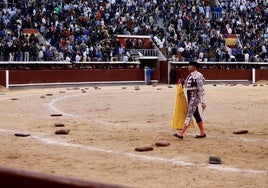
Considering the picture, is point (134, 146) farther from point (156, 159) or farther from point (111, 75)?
point (111, 75)

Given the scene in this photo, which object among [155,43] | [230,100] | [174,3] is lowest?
[230,100]

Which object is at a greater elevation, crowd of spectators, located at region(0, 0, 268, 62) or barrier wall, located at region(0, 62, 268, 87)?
crowd of spectators, located at region(0, 0, 268, 62)

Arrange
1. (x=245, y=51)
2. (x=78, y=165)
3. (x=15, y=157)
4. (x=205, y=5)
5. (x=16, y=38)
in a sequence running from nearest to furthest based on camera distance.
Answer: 1. (x=78, y=165)
2. (x=15, y=157)
3. (x=16, y=38)
4. (x=245, y=51)
5. (x=205, y=5)

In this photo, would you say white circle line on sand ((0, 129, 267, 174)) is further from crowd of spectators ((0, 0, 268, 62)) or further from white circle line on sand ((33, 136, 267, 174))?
crowd of spectators ((0, 0, 268, 62))

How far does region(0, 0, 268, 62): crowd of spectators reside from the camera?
30969 mm

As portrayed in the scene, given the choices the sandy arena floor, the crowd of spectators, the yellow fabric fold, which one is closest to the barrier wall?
the crowd of spectators

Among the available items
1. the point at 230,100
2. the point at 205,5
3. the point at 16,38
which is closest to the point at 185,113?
the point at 230,100

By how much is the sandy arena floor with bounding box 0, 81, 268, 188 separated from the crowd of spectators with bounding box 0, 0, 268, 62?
14284 mm

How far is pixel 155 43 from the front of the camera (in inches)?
1417

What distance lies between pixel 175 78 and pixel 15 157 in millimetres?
27726

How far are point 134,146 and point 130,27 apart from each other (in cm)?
2670

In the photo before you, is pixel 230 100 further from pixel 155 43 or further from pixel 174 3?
pixel 174 3

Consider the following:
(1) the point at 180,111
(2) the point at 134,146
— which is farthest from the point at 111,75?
(2) the point at 134,146

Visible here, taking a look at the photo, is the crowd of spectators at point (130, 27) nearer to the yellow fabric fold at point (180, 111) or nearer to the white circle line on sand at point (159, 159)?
the yellow fabric fold at point (180, 111)
